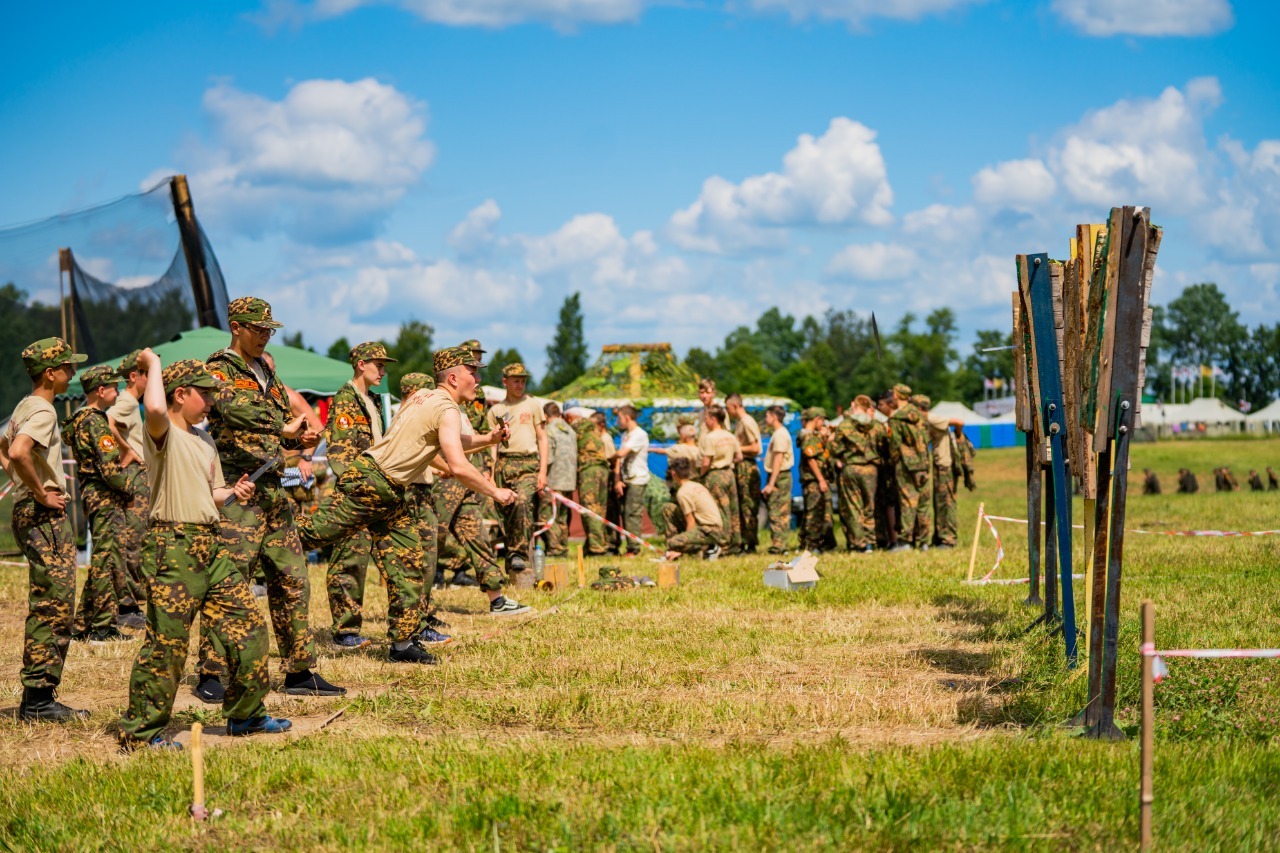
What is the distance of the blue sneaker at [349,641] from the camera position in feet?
31.0

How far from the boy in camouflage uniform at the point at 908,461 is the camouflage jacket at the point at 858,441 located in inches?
8.5

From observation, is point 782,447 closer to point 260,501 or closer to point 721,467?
point 721,467

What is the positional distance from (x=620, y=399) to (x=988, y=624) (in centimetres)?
1315

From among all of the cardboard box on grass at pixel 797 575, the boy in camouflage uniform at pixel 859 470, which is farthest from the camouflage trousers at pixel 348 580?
the boy in camouflage uniform at pixel 859 470

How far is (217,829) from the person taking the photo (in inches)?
198

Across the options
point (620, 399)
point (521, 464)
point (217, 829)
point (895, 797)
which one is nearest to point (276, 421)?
point (217, 829)

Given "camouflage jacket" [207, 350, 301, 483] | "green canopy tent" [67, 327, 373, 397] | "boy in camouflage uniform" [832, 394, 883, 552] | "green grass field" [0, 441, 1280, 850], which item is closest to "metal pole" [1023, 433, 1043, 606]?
"green grass field" [0, 441, 1280, 850]

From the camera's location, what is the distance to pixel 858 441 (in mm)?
15883

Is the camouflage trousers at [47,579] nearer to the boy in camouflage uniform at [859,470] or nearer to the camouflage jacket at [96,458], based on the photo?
the camouflage jacket at [96,458]

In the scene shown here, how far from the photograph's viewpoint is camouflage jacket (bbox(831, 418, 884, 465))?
1589 centimetres

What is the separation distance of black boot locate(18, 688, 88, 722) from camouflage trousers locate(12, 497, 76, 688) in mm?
69

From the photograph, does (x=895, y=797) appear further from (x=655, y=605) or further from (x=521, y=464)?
(x=521, y=464)

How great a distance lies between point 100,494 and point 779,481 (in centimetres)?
872

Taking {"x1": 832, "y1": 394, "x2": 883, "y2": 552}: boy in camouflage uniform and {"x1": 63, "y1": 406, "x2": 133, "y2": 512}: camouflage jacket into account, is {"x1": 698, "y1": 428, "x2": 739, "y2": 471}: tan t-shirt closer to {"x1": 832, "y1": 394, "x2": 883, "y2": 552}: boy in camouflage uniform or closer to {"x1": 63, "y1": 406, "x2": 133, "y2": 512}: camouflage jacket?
{"x1": 832, "y1": 394, "x2": 883, "y2": 552}: boy in camouflage uniform
